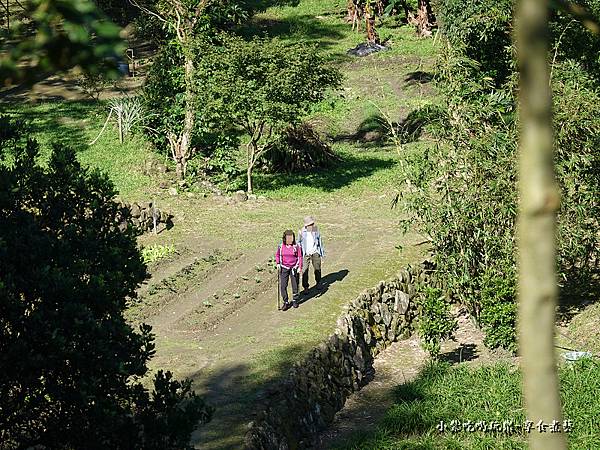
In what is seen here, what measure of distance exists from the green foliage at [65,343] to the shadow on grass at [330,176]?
16.8 m

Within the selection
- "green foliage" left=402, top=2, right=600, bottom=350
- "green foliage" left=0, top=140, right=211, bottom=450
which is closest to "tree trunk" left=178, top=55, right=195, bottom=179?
"green foliage" left=402, top=2, right=600, bottom=350

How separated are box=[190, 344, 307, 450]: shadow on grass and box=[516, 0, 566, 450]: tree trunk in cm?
1006

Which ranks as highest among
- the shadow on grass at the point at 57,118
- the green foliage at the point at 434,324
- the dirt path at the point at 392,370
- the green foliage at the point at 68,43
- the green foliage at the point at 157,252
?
the green foliage at the point at 68,43

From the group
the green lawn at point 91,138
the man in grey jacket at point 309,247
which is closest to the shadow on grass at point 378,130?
the green lawn at point 91,138

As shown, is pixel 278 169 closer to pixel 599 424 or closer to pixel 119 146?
pixel 119 146

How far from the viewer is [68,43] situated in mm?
3355

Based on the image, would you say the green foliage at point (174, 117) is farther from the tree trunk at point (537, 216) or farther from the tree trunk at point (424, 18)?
the tree trunk at point (537, 216)

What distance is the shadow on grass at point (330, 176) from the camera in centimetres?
2636

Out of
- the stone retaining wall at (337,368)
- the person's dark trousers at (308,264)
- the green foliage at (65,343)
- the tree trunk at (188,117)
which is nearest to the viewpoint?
the green foliage at (65,343)

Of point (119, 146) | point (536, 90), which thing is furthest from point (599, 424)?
point (119, 146)

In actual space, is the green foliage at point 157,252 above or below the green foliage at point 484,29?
below

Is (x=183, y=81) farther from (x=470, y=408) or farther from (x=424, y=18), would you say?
(x=424, y=18)

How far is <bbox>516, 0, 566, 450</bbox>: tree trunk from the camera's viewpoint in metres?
1.73

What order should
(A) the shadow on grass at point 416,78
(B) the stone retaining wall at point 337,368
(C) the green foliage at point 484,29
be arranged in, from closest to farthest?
(B) the stone retaining wall at point 337,368, (C) the green foliage at point 484,29, (A) the shadow on grass at point 416,78
